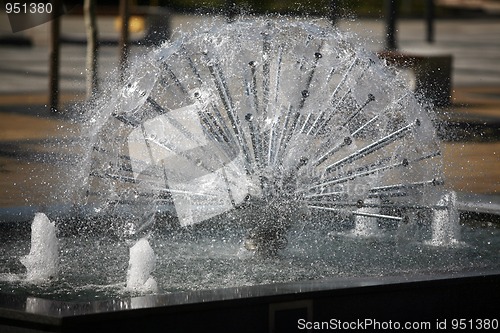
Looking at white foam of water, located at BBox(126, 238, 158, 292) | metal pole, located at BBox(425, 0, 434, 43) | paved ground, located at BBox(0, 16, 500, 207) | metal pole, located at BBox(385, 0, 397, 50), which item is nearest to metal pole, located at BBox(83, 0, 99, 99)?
paved ground, located at BBox(0, 16, 500, 207)

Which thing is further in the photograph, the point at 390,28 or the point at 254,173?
the point at 390,28

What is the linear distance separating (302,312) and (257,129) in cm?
170

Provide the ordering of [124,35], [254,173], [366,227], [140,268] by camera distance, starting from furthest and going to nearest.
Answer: [124,35]
[366,227]
[254,173]
[140,268]

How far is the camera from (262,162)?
22.1 ft

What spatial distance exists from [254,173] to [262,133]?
26 centimetres

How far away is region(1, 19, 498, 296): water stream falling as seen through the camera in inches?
265

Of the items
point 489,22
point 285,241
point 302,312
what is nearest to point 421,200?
point 285,241

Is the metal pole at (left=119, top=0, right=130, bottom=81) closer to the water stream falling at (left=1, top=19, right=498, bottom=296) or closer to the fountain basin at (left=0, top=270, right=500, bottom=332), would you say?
the water stream falling at (left=1, top=19, right=498, bottom=296)

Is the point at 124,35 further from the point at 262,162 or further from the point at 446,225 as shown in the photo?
the point at 262,162

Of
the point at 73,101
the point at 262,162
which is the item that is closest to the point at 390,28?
the point at 73,101

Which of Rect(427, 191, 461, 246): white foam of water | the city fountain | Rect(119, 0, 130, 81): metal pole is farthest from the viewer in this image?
Rect(119, 0, 130, 81): metal pole

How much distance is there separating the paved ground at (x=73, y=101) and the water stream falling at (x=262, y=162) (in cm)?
237

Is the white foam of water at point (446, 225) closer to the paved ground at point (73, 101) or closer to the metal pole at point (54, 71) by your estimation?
the paved ground at point (73, 101)

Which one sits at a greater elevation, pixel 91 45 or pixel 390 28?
pixel 390 28
